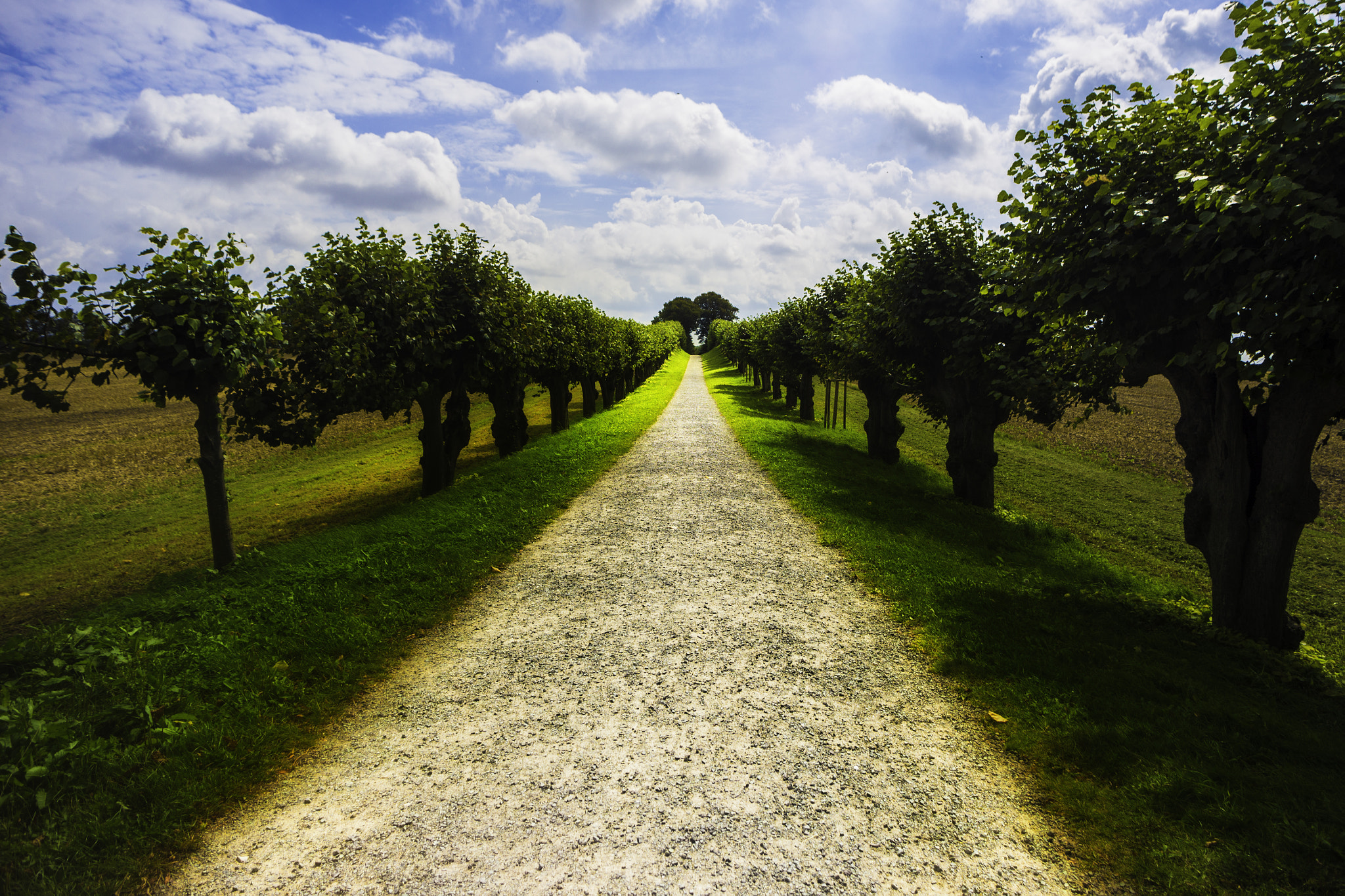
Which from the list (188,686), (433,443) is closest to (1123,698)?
(188,686)

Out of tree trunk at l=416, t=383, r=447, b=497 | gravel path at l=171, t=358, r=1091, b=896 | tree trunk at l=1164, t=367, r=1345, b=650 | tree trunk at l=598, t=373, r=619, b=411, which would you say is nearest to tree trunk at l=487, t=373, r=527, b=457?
tree trunk at l=416, t=383, r=447, b=497

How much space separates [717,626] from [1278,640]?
794 centimetres

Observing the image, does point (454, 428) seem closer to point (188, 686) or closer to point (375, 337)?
point (375, 337)

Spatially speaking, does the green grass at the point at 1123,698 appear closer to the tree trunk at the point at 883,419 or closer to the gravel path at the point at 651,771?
the gravel path at the point at 651,771

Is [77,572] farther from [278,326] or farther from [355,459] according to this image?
[355,459]

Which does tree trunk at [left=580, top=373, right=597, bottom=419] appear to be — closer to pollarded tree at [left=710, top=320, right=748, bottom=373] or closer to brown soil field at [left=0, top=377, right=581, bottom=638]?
brown soil field at [left=0, top=377, right=581, bottom=638]

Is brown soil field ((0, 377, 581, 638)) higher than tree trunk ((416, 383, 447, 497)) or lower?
lower

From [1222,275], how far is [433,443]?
53.5 feet

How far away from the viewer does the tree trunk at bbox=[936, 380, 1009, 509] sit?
1625cm

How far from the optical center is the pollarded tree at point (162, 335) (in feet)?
24.2

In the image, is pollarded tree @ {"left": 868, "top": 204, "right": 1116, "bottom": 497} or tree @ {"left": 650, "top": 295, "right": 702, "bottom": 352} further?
tree @ {"left": 650, "top": 295, "right": 702, "bottom": 352}

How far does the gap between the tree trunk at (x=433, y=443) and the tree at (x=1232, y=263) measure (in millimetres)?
13662

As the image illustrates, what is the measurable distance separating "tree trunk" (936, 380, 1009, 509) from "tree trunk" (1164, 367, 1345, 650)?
7331mm

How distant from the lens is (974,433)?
53.9ft
